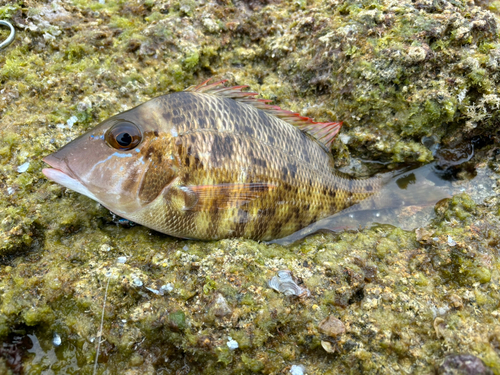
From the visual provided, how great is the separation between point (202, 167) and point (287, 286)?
1130mm

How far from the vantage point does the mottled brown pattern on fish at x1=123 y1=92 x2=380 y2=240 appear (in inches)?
91.0

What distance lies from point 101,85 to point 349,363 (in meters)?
3.40

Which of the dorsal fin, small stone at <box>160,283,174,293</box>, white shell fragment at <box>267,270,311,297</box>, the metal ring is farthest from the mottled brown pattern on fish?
the metal ring

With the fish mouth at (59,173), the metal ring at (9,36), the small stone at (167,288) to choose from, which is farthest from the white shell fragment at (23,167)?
the small stone at (167,288)

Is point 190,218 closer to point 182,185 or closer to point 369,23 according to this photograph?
point 182,185

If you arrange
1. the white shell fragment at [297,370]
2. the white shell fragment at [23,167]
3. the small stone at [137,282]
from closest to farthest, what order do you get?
the white shell fragment at [297,370], the small stone at [137,282], the white shell fragment at [23,167]

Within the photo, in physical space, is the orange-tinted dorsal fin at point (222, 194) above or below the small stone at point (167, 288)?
above

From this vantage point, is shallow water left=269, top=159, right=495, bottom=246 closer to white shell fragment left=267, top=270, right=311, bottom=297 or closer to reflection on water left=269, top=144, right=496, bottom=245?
reflection on water left=269, top=144, right=496, bottom=245

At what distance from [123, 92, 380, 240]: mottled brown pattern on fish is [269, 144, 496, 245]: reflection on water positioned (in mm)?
414

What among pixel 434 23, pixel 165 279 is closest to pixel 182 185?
pixel 165 279

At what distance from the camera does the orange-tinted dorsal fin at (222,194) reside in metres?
2.35

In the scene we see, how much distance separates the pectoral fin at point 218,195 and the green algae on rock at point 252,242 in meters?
0.33

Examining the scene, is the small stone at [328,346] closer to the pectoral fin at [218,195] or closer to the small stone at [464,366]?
the small stone at [464,366]

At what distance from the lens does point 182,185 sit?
232 cm
